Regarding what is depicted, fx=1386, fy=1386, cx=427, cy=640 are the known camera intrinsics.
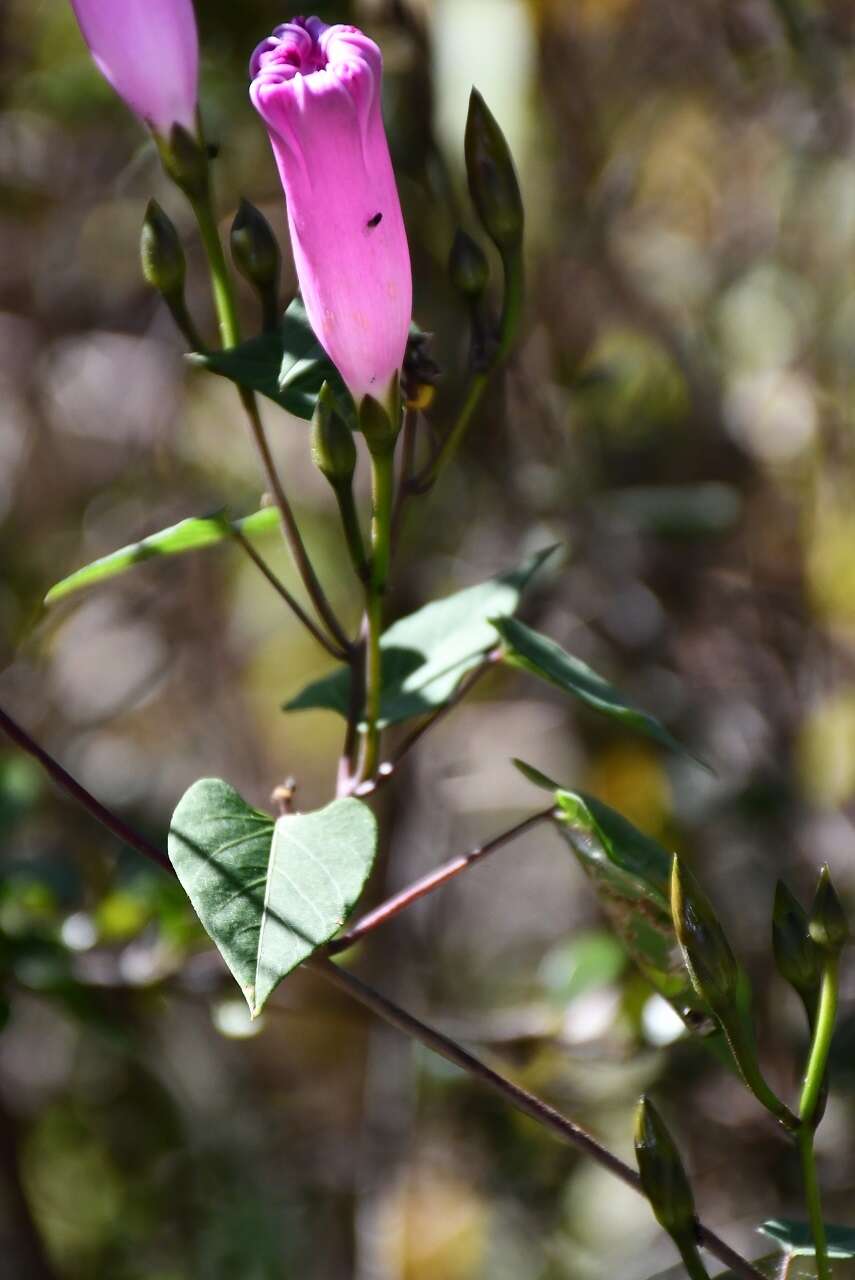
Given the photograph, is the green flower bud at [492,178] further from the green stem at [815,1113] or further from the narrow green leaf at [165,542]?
the green stem at [815,1113]

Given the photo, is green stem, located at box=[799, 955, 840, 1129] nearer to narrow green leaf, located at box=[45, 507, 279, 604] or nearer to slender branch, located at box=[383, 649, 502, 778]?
slender branch, located at box=[383, 649, 502, 778]

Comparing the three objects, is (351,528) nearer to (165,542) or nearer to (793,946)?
(165,542)

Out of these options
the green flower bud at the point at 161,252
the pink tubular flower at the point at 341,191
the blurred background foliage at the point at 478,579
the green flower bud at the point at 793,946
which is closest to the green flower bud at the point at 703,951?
the green flower bud at the point at 793,946

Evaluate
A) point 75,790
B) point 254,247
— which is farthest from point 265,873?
point 254,247

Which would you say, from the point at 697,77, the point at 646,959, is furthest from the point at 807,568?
the point at 646,959

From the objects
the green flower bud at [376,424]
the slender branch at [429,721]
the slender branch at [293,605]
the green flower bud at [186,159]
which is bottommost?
the slender branch at [429,721]

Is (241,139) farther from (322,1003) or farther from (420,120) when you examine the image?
(322,1003)

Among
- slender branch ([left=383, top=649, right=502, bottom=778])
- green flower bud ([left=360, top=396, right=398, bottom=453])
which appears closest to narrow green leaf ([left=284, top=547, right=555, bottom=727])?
slender branch ([left=383, top=649, right=502, bottom=778])
